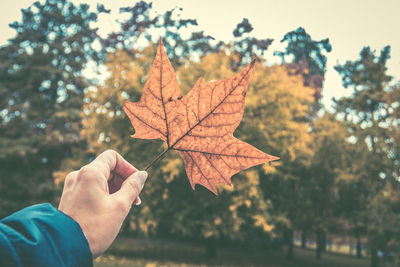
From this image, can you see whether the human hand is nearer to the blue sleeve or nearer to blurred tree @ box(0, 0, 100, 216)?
the blue sleeve

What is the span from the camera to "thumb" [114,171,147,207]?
0.87m

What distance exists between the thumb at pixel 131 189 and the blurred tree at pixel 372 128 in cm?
1259

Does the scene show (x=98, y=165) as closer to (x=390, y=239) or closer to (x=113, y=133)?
(x=113, y=133)

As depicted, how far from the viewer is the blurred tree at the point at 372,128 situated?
12088 millimetres

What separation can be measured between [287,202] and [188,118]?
1682 cm

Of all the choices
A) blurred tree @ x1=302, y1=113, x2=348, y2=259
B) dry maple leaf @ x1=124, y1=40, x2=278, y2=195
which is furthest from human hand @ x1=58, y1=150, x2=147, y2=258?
blurred tree @ x1=302, y1=113, x2=348, y2=259

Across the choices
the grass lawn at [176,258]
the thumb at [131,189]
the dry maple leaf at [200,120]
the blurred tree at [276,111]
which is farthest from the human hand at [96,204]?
the blurred tree at [276,111]

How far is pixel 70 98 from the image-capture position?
19.1 metres

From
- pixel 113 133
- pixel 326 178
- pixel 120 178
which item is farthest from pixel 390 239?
pixel 120 178

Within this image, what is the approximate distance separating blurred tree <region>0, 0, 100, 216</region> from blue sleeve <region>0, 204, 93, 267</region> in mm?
18116

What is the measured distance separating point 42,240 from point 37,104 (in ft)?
67.8

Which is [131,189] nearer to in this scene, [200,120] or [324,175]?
[200,120]

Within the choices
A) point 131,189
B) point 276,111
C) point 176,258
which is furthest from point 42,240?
point 176,258

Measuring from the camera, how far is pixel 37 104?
18.7 m
